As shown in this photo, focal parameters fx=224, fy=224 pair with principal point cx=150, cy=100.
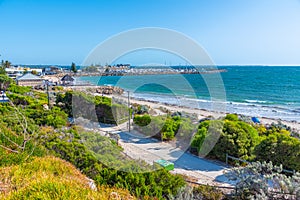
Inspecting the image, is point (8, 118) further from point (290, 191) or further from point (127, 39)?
point (290, 191)

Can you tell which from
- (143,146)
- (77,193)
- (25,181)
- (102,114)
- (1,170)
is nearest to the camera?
(77,193)

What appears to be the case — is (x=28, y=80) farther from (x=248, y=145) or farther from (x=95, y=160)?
(x=248, y=145)

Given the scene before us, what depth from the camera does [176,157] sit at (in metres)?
9.18

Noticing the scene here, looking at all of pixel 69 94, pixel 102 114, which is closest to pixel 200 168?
pixel 102 114

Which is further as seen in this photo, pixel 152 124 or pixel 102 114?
pixel 102 114

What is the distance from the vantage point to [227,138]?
856 cm

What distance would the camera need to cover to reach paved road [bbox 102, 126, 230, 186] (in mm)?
7457

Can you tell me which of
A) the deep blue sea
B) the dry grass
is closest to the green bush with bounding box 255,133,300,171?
the dry grass

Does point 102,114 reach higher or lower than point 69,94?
lower

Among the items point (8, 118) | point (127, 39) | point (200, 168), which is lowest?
point (200, 168)

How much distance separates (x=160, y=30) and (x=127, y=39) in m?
1.13

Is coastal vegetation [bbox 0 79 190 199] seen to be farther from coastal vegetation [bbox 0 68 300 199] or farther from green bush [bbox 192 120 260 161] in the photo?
green bush [bbox 192 120 260 161]

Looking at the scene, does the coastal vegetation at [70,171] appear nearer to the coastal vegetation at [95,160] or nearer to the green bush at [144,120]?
the coastal vegetation at [95,160]

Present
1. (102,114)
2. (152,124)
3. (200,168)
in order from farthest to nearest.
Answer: (102,114) < (152,124) < (200,168)
